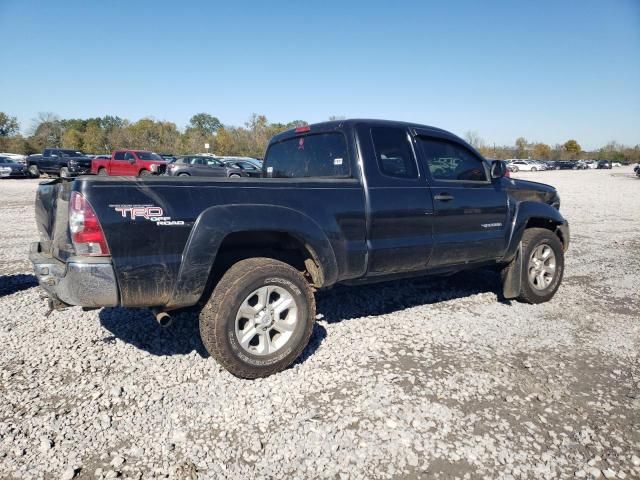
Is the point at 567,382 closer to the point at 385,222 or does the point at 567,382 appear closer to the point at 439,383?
the point at 439,383

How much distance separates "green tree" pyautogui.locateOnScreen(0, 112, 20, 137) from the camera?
67.7 meters

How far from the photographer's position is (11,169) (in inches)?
987

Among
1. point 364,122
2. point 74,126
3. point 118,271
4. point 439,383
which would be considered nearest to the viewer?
point 118,271

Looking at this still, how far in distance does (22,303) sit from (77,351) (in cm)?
156

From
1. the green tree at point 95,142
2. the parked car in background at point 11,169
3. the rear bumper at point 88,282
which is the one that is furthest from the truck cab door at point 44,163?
the green tree at point 95,142

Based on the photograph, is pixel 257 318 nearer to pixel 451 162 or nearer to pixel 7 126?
pixel 451 162

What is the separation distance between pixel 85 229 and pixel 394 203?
7.64 ft

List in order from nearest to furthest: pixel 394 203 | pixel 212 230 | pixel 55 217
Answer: pixel 212 230 < pixel 55 217 < pixel 394 203

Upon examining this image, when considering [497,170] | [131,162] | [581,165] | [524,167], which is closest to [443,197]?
[497,170]

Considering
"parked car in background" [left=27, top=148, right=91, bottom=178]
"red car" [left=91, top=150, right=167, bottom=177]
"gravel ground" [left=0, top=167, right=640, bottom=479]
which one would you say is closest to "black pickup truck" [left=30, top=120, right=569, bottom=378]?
"gravel ground" [left=0, top=167, right=640, bottom=479]

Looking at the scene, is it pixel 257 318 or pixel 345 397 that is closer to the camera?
pixel 345 397

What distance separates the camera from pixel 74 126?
86750mm

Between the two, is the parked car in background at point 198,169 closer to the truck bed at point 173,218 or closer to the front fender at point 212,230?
the truck bed at point 173,218

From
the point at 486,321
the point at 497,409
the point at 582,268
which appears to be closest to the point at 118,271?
the point at 497,409
